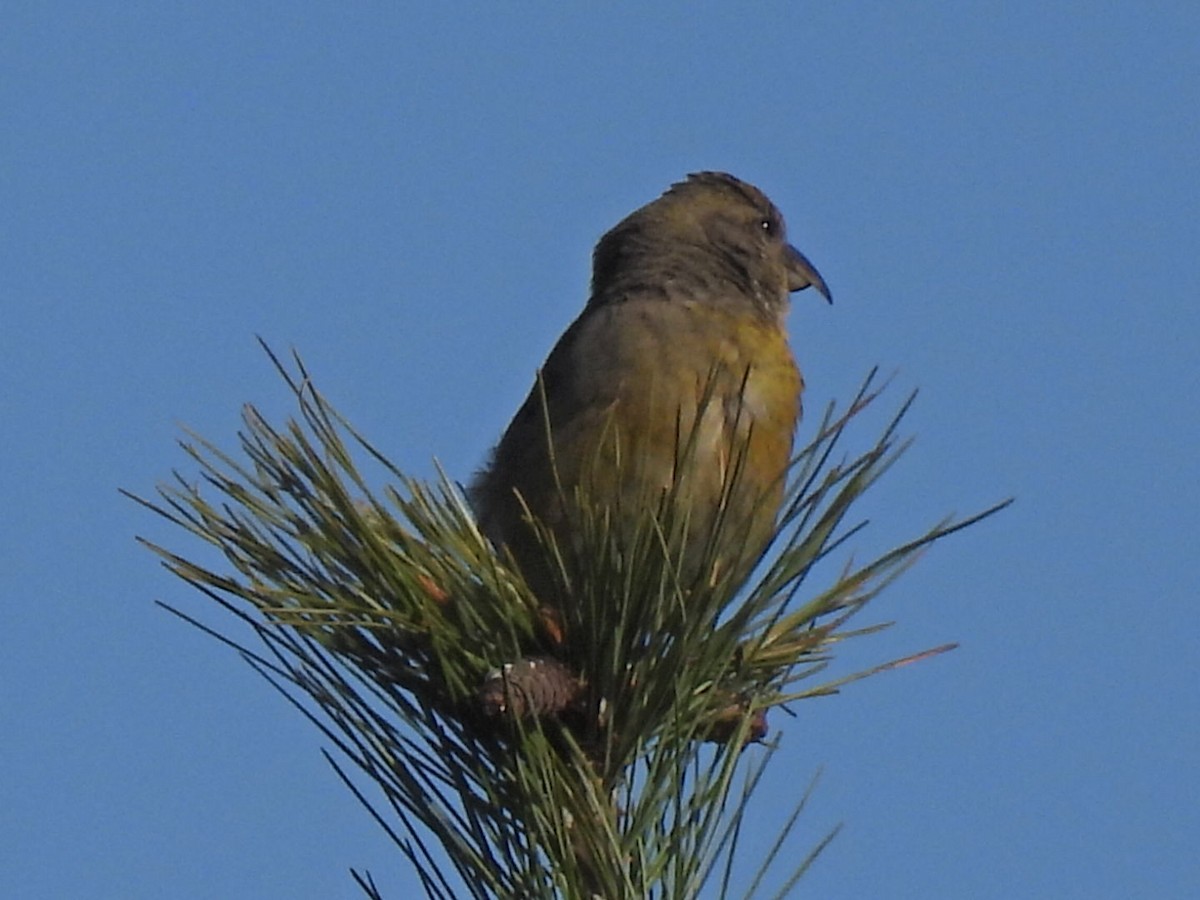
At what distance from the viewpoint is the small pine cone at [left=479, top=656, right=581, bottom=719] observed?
277cm

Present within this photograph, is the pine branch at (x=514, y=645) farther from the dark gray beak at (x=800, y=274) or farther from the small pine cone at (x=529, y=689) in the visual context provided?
the dark gray beak at (x=800, y=274)

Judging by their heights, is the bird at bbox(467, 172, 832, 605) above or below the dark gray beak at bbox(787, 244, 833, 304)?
below

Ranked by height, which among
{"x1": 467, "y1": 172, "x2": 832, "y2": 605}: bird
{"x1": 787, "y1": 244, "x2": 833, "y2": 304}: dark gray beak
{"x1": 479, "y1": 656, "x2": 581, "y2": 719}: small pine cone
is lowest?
{"x1": 479, "y1": 656, "x2": 581, "y2": 719}: small pine cone

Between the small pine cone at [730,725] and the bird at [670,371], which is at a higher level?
the bird at [670,371]

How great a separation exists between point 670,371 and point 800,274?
4.43 feet

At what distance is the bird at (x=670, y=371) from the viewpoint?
4039mm

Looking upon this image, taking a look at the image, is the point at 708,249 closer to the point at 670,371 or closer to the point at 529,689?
the point at 670,371

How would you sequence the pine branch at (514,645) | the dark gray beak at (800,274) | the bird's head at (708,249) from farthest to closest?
the dark gray beak at (800,274), the bird's head at (708,249), the pine branch at (514,645)

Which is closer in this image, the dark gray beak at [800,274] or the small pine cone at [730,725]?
the small pine cone at [730,725]

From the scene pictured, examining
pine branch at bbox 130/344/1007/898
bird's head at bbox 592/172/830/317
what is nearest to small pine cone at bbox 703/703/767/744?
pine branch at bbox 130/344/1007/898

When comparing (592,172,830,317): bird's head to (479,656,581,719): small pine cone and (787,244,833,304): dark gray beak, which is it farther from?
(479,656,581,719): small pine cone

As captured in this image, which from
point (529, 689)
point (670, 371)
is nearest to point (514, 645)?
point (529, 689)

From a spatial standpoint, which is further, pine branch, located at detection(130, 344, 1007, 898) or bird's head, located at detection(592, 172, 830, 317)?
bird's head, located at detection(592, 172, 830, 317)

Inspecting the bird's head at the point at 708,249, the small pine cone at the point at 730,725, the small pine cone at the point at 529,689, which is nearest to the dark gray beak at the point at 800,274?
the bird's head at the point at 708,249
